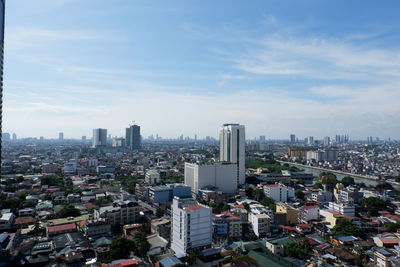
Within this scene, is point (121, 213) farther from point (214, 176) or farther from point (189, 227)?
point (214, 176)

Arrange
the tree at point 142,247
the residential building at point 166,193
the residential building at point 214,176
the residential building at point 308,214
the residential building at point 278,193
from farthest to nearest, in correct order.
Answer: the residential building at point 214,176
the residential building at point 278,193
the residential building at point 166,193
the residential building at point 308,214
the tree at point 142,247

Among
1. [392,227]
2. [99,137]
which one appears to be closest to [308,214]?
[392,227]

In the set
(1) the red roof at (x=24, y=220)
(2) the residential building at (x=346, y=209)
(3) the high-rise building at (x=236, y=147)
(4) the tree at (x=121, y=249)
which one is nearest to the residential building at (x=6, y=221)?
(1) the red roof at (x=24, y=220)

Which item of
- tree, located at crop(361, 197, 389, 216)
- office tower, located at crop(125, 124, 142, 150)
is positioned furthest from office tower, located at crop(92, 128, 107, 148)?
tree, located at crop(361, 197, 389, 216)

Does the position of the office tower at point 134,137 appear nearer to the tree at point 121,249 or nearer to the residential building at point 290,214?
the residential building at point 290,214

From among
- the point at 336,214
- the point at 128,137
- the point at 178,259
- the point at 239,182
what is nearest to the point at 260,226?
the point at 336,214

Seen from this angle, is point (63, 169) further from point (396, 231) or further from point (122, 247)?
point (396, 231)

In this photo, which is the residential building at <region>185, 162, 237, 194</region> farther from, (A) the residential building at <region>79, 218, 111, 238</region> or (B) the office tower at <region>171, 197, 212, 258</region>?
(B) the office tower at <region>171, 197, 212, 258</region>
